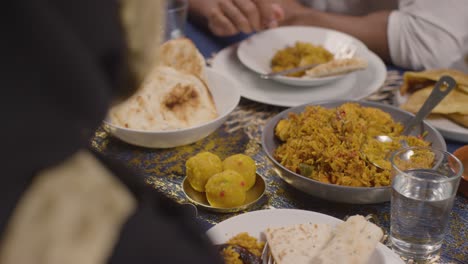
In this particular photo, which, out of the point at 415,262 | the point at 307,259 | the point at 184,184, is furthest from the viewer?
the point at 184,184

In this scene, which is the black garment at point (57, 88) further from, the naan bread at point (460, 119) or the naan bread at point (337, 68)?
the naan bread at point (337, 68)

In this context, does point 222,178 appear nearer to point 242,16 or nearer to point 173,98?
point 173,98

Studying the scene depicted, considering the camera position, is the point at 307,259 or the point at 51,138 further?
the point at 307,259

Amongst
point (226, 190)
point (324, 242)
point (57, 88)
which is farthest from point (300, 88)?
point (57, 88)

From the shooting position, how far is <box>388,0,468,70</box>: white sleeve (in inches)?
66.7

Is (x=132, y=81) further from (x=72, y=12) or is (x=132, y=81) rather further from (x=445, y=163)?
(x=445, y=163)

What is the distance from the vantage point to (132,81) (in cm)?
29

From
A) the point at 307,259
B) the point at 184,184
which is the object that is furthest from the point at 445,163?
the point at 184,184

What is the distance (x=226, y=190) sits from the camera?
976 millimetres

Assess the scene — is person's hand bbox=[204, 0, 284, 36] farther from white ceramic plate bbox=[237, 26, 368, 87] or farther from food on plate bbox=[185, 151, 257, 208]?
food on plate bbox=[185, 151, 257, 208]

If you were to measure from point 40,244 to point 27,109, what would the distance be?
67 mm

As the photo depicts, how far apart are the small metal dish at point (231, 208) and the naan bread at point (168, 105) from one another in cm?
17

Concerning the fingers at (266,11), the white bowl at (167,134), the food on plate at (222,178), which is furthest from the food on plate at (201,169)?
the fingers at (266,11)

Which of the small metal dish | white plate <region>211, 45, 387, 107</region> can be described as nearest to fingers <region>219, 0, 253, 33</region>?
white plate <region>211, 45, 387, 107</region>
